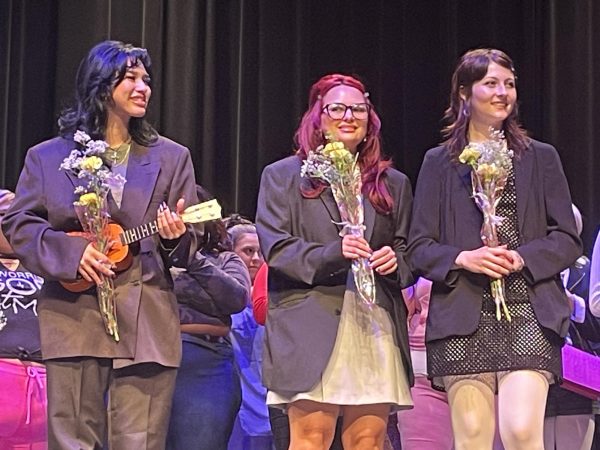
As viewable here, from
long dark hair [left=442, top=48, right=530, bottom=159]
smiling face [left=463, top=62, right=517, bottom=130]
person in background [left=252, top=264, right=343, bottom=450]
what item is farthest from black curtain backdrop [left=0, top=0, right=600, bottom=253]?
smiling face [left=463, top=62, right=517, bottom=130]

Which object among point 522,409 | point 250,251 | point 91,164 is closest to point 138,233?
point 91,164

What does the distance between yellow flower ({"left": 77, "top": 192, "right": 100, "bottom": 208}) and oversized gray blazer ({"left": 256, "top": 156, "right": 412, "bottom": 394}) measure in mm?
621

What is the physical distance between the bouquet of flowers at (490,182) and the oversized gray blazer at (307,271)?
33cm

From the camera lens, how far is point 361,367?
4020 millimetres

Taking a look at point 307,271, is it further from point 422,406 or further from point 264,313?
point 422,406

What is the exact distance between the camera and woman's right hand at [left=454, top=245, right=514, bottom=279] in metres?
3.88

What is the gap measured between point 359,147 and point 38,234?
1239 millimetres

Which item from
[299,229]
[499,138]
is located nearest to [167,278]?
[299,229]

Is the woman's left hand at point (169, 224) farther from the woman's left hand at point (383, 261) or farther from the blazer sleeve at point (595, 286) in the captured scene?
the blazer sleeve at point (595, 286)

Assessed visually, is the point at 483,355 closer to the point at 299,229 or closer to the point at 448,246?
the point at 448,246

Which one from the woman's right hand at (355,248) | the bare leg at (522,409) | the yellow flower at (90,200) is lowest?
the bare leg at (522,409)

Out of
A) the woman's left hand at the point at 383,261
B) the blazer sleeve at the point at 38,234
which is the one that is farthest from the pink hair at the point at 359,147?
the blazer sleeve at the point at 38,234

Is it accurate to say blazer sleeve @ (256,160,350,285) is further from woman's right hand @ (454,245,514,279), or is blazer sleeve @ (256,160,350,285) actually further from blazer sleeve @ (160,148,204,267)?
woman's right hand @ (454,245,514,279)

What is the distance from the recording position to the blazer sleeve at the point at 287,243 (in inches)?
158
